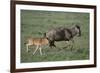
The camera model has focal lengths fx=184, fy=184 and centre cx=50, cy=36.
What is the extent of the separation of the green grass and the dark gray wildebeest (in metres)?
0.04

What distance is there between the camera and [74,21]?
75.7 inches

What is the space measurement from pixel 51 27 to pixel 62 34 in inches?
5.5

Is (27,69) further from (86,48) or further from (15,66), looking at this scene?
(86,48)

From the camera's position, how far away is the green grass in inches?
69.4

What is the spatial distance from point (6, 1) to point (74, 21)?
71 centimetres

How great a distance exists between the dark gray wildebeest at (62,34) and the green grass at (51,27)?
4 cm

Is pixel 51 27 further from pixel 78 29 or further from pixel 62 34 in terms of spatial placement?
pixel 78 29

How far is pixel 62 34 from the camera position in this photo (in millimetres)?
1886

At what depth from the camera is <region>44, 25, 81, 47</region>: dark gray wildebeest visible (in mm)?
1847

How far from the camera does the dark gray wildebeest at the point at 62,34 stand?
185 centimetres

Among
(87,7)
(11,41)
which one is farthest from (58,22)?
(11,41)

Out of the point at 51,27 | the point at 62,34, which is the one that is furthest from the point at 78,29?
the point at 51,27

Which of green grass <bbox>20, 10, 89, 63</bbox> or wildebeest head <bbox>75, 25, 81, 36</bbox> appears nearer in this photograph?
green grass <bbox>20, 10, 89, 63</bbox>

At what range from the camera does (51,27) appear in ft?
6.06
